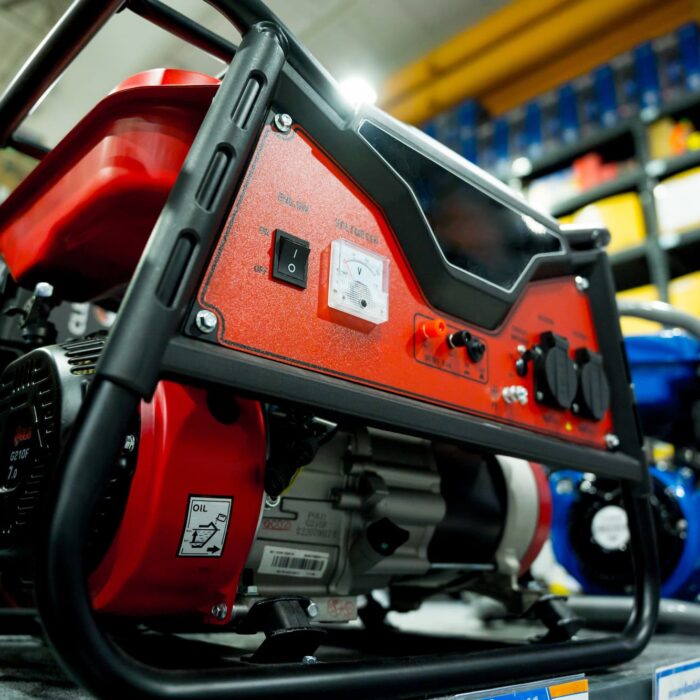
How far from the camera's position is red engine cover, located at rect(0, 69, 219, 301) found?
23.8 inches

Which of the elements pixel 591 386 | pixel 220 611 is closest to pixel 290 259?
pixel 220 611

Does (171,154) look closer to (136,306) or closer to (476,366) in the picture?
(136,306)

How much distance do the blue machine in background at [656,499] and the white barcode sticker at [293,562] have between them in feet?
2.56

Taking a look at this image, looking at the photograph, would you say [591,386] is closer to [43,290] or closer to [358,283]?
[358,283]

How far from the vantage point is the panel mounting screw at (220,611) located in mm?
611

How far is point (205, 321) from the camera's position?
19.7 inches

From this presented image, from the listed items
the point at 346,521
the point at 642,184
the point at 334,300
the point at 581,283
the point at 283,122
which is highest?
the point at 642,184

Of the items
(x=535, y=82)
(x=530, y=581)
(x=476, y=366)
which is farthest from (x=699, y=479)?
(x=535, y=82)

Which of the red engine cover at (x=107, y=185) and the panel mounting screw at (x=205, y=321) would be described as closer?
the panel mounting screw at (x=205, y=321)

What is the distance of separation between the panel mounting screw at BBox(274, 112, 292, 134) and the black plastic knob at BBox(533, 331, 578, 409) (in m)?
0.42

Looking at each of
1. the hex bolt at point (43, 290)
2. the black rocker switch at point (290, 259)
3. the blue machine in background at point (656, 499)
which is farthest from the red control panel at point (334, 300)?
the blue machine in background at point (656, 499)

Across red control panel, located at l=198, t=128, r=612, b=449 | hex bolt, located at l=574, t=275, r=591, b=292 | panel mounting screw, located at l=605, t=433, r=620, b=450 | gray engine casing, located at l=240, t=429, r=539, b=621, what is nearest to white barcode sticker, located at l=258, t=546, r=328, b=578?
gray engine casing, located at l=240, t=429, r=539, b=621

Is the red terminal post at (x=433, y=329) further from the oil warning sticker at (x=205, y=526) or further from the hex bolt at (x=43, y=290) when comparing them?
the hex bolt at (x=43, y=290)

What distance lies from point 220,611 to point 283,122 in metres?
0.44
